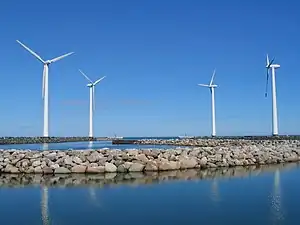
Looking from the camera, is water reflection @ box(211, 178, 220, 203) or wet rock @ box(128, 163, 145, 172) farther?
wet rock @ box(128, 163, 145, 172)

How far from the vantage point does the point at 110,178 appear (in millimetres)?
16562

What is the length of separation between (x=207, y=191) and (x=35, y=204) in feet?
16.4

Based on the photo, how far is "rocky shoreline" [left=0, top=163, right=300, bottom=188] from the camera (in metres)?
15.0

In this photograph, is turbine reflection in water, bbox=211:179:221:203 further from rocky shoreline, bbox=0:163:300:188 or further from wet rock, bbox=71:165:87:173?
wet rock, bbox=71:165:87:173

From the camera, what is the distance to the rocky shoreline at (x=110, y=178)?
15031mm

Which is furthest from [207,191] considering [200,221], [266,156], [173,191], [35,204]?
[266,156]

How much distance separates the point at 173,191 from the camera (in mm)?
12969

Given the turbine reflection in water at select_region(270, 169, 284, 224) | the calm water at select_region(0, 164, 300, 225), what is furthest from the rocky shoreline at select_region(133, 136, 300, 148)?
the turbine reflection in water at select_region(270, 169, 284, 224)

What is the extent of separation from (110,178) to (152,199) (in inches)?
201

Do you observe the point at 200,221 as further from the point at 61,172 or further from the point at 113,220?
the point at 61,172

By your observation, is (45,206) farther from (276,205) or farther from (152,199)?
(276,205)

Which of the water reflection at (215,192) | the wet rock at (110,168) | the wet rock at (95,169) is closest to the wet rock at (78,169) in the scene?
the wet rock at (95,169)

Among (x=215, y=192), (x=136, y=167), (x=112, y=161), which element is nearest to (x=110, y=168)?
(x=112, y=161)

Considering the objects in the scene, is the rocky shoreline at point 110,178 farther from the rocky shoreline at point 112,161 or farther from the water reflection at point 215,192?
the water reflection at point 215,192
